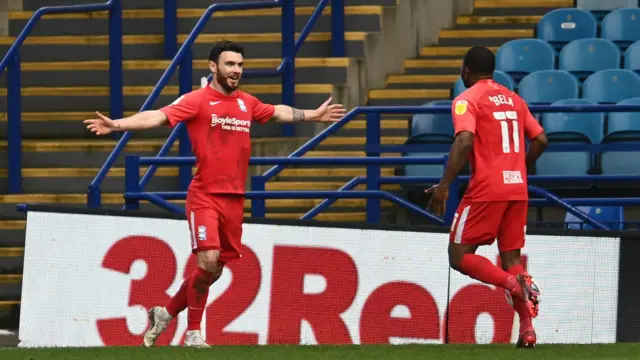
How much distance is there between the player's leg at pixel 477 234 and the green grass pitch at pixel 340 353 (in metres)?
0.47

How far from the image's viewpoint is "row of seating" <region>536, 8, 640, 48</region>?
704 inches

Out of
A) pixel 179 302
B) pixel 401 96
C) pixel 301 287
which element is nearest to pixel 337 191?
pixel 301 287

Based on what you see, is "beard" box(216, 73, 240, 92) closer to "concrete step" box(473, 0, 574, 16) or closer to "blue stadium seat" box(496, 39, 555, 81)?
"blue stadium seat" box(496, 39, 555, 81)

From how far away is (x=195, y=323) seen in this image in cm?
1114

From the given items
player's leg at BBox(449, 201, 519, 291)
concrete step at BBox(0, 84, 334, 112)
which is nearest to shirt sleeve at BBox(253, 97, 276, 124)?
player's leg at BBox(449, 201, 519, 291)

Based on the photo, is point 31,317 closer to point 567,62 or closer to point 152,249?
point 152,249

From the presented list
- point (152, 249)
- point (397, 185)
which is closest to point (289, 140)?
point (397, 185)

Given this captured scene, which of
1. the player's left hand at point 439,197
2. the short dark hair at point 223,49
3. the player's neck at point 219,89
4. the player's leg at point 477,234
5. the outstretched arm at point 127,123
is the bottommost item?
the player's leg at point 477,234

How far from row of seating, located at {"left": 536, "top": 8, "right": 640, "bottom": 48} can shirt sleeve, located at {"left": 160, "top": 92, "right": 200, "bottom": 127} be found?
25.4 ft

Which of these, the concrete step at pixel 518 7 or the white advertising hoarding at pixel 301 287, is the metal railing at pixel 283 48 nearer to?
the white advertising hoarding at pixel 301 287

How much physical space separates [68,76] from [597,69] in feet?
17.2

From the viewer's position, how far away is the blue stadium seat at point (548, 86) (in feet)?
53.9

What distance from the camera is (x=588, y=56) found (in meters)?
17.3

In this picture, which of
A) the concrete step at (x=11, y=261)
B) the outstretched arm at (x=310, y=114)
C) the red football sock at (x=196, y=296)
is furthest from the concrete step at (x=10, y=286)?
the outstretched arm at (x=310, y=114)
